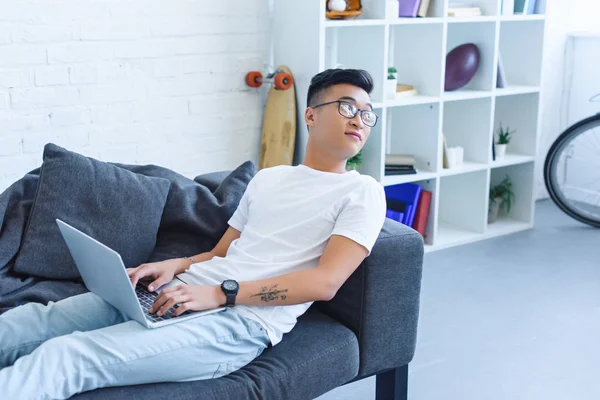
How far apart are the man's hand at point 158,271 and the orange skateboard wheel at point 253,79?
1.55 meters

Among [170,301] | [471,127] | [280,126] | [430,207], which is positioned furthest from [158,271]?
[471,127]

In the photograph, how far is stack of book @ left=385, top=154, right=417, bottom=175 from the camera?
3967 millimetres

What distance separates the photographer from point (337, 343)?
2.12 meters

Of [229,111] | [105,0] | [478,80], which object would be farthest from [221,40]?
[478,80]

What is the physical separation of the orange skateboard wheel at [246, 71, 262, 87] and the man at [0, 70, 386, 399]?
1.38 metres

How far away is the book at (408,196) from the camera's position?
403 cm

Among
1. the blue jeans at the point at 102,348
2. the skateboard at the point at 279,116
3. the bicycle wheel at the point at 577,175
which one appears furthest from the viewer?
the bicycle wheel at the point at 577,175

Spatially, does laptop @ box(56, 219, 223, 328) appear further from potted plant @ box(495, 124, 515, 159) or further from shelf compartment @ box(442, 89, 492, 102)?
potted plant @ box(495, 124, 515, 159)

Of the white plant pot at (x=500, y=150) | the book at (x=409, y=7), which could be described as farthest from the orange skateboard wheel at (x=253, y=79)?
the white plant pot at (x=500, y=150)

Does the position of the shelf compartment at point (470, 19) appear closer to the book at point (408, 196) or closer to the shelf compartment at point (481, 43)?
the shelf compartment at point (481, 43)

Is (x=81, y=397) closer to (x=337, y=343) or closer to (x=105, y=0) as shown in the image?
(x=337, y=343)

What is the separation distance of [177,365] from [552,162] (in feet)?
10.4

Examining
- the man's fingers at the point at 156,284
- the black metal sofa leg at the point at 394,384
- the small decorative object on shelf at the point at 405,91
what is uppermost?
the small decorative object on shelf at the point at 405,91

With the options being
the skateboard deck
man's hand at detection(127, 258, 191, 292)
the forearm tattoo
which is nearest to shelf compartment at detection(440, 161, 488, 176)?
the skateboard deck
